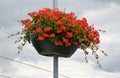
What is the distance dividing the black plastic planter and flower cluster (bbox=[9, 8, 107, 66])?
0.15ft

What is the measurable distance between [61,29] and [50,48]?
227 mm

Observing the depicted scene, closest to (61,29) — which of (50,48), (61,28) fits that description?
(61,28)

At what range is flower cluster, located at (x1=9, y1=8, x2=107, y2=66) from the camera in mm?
3824

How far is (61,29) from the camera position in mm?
3828

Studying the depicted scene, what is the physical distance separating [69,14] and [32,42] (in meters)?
0.53

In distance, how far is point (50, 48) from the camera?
382 cm

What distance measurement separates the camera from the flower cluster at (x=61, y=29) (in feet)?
12.5

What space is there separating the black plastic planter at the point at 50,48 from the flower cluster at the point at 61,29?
0.15 ft

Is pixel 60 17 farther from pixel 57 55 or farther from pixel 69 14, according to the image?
pixel 57 55

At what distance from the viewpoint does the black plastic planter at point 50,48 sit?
150 inches

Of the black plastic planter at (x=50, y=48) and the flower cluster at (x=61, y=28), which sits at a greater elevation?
the flower cluster at (x=61, y=28)

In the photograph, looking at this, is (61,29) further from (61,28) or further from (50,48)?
→ (50,48)

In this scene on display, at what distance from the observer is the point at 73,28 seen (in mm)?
3918

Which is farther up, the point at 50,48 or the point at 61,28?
the point at 61,28
